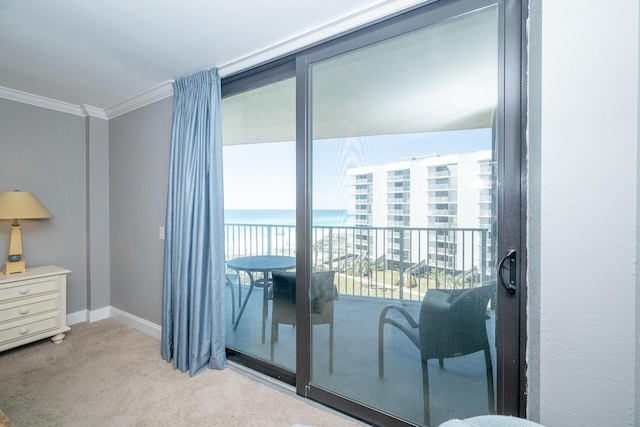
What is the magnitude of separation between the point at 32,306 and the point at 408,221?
128 inches

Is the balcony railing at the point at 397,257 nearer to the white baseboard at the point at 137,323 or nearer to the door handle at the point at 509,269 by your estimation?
the door handle at the point at 509,269

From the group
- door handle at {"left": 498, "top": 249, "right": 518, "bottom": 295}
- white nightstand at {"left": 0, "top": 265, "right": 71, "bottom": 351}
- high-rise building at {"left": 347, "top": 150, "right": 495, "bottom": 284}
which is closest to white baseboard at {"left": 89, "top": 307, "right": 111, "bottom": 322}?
white nightstand at {"left": 0, "top": 265, "right": 71, "bottom": 351}

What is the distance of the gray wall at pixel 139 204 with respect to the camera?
2697 mm

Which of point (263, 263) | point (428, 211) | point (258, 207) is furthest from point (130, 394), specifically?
point (428, 211)

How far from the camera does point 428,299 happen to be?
4.88 feet

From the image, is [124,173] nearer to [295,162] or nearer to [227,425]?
[295,162]

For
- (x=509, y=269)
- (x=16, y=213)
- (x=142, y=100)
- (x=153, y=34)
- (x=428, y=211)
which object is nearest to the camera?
(x=509, y=269)

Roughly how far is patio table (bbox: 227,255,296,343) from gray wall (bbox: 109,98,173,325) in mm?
993

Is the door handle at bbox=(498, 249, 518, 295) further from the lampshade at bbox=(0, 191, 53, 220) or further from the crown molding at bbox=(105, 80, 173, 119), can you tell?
the lampshade at bbox=(0, 191, 53, 220)

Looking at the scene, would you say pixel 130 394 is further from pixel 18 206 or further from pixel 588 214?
pixel 588 214

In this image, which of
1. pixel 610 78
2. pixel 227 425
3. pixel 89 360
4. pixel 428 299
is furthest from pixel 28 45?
pixel 610 78

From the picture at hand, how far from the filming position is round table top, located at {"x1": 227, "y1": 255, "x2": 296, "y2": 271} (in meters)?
2.02

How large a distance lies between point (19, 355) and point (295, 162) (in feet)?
9.52

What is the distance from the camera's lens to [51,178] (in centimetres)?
291
